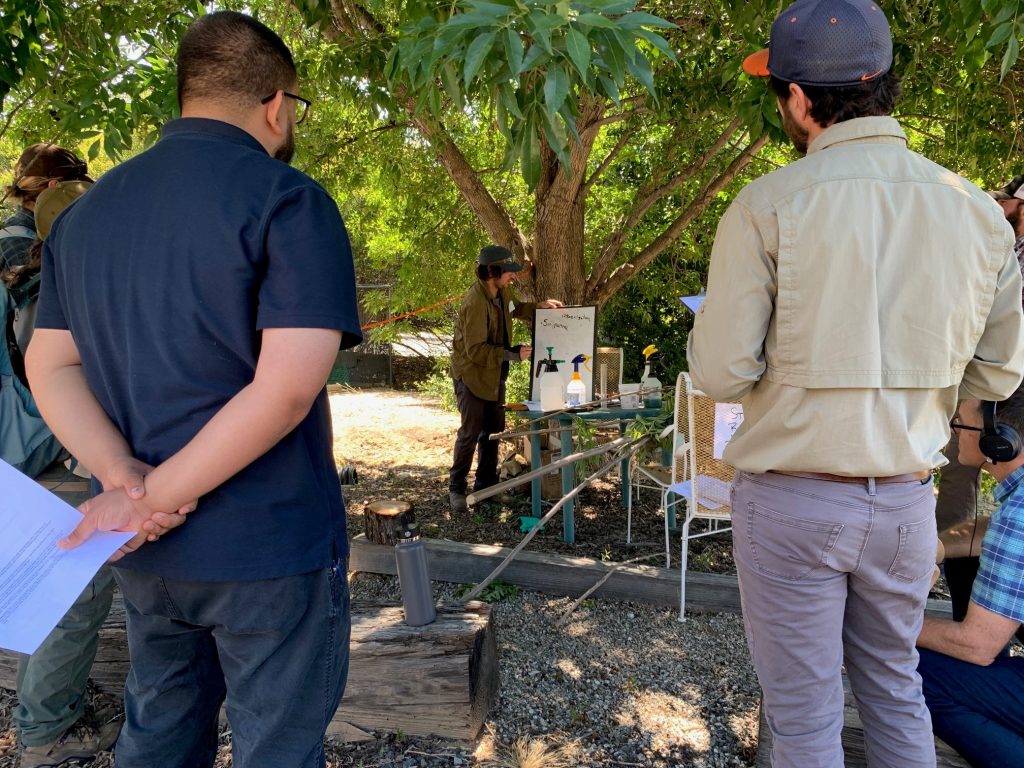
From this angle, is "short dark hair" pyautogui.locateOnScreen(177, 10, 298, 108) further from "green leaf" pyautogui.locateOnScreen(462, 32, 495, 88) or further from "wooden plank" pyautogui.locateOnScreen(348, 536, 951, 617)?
"wooden plank" pyautogui.locateOnScreen(348, 536, 951, 617)

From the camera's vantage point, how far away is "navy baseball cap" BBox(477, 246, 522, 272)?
5.55 m

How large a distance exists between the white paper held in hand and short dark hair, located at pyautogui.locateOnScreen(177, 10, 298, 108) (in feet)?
2.49

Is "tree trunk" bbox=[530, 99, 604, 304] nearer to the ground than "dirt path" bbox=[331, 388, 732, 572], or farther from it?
farther from it

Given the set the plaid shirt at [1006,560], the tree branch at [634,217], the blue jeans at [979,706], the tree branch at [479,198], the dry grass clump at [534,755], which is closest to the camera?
the plaid shirt at [1006,560]

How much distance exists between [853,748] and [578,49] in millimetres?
1964

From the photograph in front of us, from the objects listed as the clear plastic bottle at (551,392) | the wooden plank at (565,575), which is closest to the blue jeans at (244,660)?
the wooden plank at (565,575)

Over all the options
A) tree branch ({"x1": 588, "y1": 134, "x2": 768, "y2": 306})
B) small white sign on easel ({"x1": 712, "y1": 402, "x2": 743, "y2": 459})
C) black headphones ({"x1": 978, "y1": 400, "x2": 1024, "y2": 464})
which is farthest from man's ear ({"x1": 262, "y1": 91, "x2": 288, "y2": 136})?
tree branch ({"x1": 588, "y1": 134, "x2": 768, "y2": 306})

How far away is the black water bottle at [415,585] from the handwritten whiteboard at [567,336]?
321 centimetres

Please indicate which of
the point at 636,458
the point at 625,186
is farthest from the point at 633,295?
the point at 636,458

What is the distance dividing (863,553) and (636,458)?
3.52 m

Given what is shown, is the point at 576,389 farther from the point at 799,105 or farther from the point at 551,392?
the point at 799,105

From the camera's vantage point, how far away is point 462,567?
4180 millimetres

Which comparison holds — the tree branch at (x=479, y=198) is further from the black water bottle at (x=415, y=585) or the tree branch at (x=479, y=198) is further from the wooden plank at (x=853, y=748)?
the wooden plank at (x=853, y=748)

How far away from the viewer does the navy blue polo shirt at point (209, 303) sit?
1216 mm
